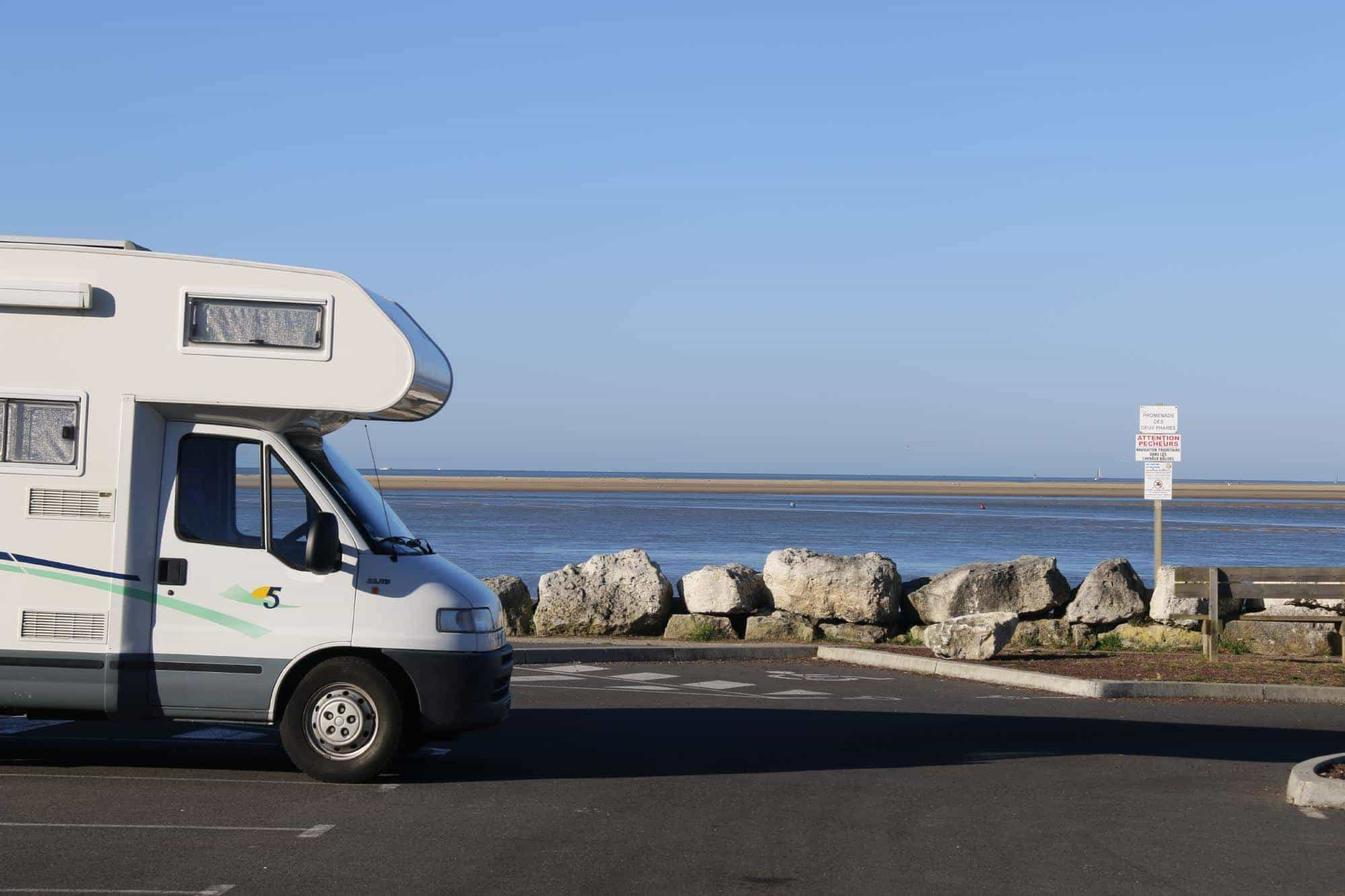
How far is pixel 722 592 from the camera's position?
19359 mm

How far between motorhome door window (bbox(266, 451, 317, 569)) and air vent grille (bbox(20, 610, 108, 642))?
1.16m

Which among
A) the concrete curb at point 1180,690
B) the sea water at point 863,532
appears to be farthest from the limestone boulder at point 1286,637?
the sea water at point 863,532

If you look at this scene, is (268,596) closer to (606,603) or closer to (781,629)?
(606,603)

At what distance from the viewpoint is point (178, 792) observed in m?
8.65

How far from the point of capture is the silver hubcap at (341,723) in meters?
8.96

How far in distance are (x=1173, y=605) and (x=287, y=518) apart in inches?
526

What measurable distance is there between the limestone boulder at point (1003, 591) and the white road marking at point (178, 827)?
12.7m

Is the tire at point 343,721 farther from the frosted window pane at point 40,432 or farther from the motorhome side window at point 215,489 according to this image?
the frosted window pane at point 40,432

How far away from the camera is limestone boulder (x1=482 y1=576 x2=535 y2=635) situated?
1959cm

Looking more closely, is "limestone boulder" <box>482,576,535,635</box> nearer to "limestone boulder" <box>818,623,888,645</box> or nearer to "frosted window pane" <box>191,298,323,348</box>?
"limestone boulder" <box>818,623,888,645</box>

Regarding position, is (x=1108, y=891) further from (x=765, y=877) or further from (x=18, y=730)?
(x=18, y=730)

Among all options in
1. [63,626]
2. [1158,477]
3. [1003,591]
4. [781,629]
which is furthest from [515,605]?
[63,626]

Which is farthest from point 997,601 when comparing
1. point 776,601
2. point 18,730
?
point 18,730

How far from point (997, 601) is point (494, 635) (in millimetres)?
11366
